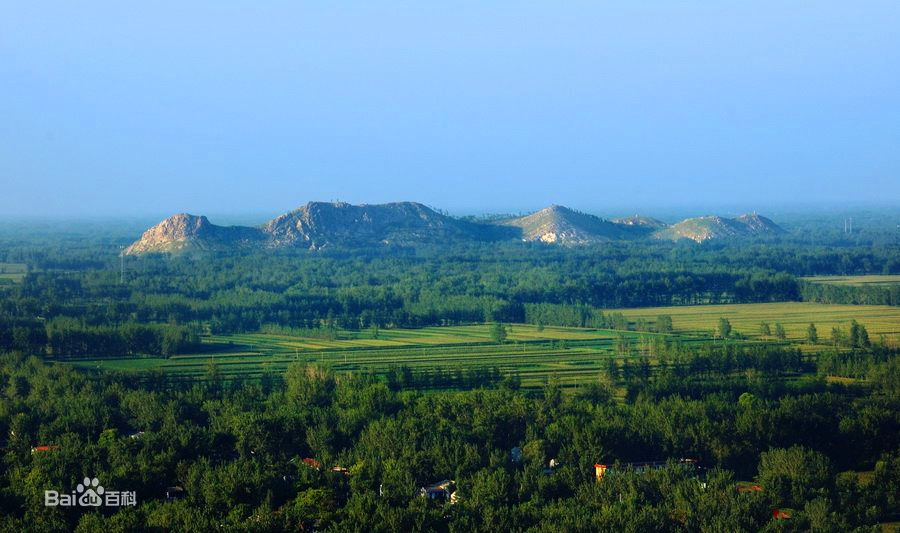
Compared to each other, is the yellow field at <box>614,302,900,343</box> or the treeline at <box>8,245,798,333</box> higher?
the treeline at <box>8,245,798,333</box>

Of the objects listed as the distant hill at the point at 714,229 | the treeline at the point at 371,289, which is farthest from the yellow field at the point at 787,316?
the distant hill at the point at 714,229

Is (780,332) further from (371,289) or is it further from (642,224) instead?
(642,224)

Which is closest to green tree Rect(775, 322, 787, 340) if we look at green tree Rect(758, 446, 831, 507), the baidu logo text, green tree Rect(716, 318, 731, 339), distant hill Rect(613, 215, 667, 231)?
green tree Rect(716, 318, 731, 339)

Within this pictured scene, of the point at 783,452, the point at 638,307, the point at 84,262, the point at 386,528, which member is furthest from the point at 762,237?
the point at 386,528

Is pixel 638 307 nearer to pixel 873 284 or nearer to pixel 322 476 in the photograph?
pixel 873 284

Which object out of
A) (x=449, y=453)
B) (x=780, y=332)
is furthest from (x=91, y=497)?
(x=780, y=332)

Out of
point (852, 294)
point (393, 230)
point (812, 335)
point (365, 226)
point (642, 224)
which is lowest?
point (812, 335)

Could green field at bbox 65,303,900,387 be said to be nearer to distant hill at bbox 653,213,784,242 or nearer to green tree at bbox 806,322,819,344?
green tree at bbox 806,322,819,344
